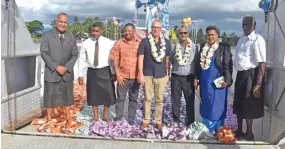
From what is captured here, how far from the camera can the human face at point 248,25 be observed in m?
4.38

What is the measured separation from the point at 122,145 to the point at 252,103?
71.1 inches

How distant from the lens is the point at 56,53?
501 cm

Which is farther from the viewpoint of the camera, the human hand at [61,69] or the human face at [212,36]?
the human hand at [61,69]

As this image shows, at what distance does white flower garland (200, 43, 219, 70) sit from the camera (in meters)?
4.69

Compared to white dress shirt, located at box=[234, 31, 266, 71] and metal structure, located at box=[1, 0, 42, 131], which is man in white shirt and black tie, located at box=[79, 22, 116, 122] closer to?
metal structure, located at box=[1, 0, 42, 131]

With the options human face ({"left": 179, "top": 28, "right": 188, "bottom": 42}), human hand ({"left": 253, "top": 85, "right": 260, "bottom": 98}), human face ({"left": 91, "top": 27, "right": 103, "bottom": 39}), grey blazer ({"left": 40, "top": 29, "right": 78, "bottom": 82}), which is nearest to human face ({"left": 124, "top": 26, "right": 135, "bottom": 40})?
human face ({"left": 91, "top": 27, "right": 103, "bottom": 39})

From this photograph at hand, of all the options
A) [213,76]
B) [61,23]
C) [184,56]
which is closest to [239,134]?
[213,76]

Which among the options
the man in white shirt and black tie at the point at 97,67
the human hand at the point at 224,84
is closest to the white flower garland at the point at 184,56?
the human hand at the point at 224,84

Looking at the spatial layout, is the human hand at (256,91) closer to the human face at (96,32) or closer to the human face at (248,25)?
the human face at (248,25)

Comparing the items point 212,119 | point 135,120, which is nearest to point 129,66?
point 135,120

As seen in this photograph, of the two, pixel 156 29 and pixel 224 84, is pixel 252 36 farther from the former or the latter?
pixel 156 29

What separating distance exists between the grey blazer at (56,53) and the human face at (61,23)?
0.08 meters

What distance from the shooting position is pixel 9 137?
458cm

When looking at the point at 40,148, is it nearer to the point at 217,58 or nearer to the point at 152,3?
the point at 217,58
